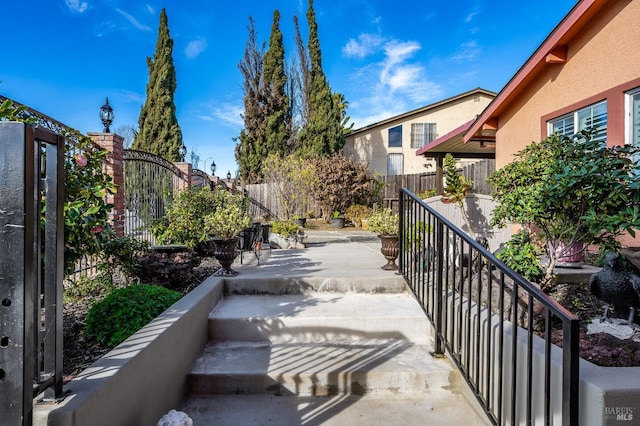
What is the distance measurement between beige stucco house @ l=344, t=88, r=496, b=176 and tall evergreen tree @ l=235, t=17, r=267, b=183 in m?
4.68

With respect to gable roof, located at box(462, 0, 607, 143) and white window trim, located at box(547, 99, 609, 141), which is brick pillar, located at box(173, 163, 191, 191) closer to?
gable roof, located at box(462, 0, 607, 143)

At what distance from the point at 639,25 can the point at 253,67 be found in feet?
52.5

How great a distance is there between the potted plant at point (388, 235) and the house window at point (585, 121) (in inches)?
91.8

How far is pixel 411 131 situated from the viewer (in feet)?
57.5

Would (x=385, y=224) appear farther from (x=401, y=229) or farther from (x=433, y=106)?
(x=433, y=106)

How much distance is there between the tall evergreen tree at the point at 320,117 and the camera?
53.5 feet

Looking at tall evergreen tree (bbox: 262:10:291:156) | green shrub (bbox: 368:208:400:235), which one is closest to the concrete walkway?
green shrub (bbox: 368:208:400:235)

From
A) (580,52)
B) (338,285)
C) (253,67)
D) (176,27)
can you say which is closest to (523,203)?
(338,285)

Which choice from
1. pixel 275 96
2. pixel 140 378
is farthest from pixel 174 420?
pixel 275 96

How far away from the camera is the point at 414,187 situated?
13.3 m

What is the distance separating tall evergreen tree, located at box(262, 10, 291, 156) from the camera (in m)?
16.8

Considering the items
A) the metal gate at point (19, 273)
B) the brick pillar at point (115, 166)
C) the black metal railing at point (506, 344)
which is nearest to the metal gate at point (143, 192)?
the brick pillar at point (115, 166)

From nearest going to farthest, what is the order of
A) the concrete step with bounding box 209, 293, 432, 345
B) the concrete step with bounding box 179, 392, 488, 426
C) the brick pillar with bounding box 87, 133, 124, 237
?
the concrete step with bounding box 179, 392, 488, 426, the concrete step with bounding box 209, 293, 432, 345, the brick pillar with bounding box 87, 133, 124, 237

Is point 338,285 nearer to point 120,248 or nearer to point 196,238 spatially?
point 120,248
